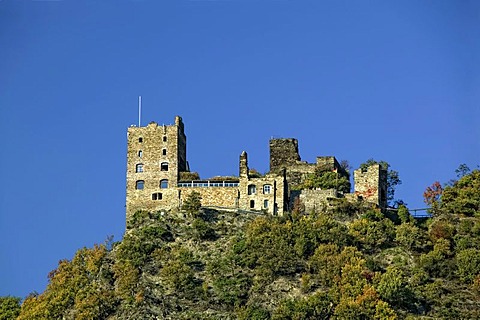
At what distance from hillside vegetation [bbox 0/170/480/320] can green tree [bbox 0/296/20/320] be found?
179 centimetres

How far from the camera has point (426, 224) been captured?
126062mm

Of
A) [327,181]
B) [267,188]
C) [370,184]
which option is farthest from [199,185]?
[370,184]

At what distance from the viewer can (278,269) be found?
11788 centimetres

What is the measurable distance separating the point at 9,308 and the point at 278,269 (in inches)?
923

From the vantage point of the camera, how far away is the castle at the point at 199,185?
414 ft

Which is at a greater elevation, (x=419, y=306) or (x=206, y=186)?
(x=206, y=186)

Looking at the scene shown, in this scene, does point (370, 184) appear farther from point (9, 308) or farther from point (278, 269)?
point (9, 308)

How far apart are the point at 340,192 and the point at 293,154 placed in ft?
30.8

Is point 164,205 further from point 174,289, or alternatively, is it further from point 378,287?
point 378,287

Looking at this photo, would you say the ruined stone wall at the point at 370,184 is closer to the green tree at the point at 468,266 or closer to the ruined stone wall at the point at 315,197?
the ruined stone wall at the point at 315,197

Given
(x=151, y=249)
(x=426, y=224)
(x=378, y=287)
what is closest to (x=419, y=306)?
(x=378, y=287)

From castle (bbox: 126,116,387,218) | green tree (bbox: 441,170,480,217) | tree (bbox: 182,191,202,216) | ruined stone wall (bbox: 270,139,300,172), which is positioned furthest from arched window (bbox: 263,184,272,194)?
green tree (bbox: 441,170,480,217)

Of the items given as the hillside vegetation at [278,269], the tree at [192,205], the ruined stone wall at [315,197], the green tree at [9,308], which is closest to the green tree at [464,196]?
the hillside vegetation at [278,269]

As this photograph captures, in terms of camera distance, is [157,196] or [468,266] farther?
[157,196]
